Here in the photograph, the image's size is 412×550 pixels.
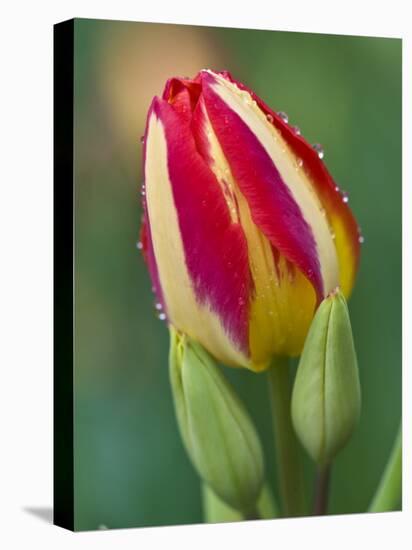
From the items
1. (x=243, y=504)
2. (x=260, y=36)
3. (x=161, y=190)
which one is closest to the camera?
(x=161, y=190)

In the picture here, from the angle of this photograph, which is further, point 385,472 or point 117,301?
point 385,472

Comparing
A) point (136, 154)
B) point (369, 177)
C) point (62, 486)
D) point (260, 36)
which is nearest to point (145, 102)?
point (136, 154)

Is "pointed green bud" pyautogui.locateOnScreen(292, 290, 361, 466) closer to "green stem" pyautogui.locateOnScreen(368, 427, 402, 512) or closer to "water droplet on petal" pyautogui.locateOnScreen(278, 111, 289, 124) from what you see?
"green stem" pyautogui.locateOnScreen(368, 427, 402, 512)

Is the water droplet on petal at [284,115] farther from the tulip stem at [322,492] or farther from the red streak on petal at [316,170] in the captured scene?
the tulip stem at [322,492]

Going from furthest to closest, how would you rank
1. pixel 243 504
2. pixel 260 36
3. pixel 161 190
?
1. pixel 260 36
2. pixel 243 504
3. pixel 161 190

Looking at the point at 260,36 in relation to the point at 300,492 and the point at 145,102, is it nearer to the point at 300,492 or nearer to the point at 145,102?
the point at 145,102

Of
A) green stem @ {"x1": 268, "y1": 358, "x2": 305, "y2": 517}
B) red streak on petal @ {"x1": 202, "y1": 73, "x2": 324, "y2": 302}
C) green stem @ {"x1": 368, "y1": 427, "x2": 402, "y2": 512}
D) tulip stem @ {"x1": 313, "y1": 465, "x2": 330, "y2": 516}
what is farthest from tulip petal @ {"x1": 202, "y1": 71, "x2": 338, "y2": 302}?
green stem @ {"x1": 368, "y1": 427, "x2": 402, "y2": 512}
